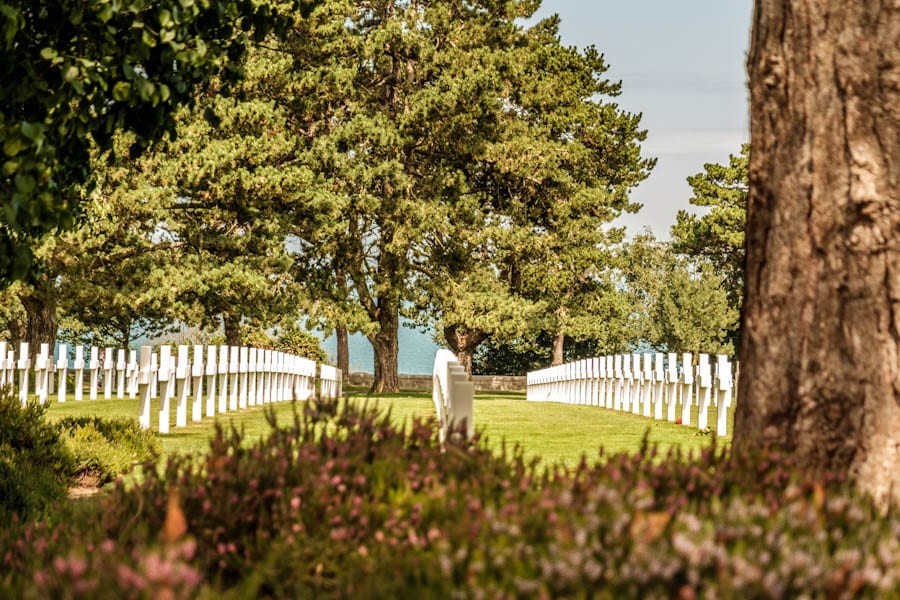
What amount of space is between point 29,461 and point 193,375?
29.0 feet

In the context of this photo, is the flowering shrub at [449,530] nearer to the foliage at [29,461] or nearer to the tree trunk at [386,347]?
the foliage at [29,461]

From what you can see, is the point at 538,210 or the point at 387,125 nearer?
the point at 387,125

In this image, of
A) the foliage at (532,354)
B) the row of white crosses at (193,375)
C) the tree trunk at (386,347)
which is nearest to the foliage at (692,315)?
the foliage at (532,354)

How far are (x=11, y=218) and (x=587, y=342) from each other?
2816 inches

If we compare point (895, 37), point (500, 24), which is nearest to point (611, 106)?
point (500, 24)

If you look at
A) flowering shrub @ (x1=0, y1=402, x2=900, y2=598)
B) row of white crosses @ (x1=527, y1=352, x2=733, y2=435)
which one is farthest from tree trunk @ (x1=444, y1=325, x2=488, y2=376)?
flowering shrub @ (x1=0, y1=402, x2=900, y2=598)

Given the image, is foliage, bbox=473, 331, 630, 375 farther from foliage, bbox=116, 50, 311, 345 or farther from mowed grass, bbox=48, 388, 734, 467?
mowed grass, bbox=48, 388, 734, 467

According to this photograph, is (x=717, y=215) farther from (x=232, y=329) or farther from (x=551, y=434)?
(x=551, y=434)

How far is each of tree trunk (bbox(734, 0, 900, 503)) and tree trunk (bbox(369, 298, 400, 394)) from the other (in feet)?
116

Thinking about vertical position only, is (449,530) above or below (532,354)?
below

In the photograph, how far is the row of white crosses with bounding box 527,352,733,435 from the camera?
16.9m

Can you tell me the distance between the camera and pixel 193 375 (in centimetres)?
1805

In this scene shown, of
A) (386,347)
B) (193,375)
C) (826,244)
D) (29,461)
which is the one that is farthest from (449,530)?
(386,347)

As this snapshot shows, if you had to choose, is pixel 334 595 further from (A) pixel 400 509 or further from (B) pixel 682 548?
(B) pixel 682 548
